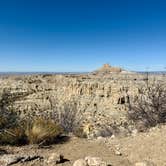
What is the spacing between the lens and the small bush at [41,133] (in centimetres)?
758

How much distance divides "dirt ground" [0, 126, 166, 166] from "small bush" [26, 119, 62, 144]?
11.2 inches

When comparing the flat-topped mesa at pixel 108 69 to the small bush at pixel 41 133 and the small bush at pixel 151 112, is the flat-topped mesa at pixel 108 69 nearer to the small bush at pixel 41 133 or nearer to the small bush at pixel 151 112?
the small bush at pixel 151 112

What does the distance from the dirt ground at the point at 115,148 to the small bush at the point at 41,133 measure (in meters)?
0.28

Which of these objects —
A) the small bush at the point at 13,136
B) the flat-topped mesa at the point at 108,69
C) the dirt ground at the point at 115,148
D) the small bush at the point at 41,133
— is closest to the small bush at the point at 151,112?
the dirt ground at the point at 115,148

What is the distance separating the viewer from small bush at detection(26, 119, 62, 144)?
24.9 ft

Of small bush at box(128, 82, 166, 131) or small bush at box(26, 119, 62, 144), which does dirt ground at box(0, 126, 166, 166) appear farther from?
small bush at box(128, 82, 166, 131)

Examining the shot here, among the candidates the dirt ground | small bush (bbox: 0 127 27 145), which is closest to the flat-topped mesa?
the dirt ground

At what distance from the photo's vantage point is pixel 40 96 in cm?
5194

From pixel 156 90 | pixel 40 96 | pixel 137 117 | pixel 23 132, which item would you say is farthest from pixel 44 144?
pixel 40 96

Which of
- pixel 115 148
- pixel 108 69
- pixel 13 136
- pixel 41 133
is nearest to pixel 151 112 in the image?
pixel 115 148

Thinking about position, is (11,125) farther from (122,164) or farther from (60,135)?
(122,164)

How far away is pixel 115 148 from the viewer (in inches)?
294

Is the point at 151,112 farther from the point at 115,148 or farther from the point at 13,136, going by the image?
the point at 13,136

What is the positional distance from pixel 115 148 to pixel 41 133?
77.9 inches
